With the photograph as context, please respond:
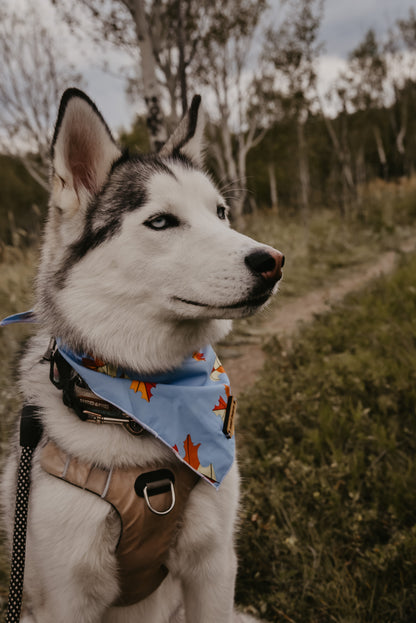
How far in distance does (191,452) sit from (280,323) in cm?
483

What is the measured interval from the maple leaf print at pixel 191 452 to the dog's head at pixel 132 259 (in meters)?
0.31

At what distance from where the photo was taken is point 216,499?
1614 mm

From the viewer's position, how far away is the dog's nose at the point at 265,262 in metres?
1.41

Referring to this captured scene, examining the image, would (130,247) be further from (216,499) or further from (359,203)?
(359,203)

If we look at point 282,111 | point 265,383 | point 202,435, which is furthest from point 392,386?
point 282,111

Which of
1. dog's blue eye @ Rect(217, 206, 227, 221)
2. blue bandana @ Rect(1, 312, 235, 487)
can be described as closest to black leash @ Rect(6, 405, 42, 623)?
blue bandana @ Rect(1, 312, 235, 487)

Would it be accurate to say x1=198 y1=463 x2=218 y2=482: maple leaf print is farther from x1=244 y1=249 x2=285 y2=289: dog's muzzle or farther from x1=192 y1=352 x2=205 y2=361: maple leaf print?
x1=244 y1=249 x2=285 y2=289: dog's muzzle

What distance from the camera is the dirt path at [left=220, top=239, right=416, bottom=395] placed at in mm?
4754

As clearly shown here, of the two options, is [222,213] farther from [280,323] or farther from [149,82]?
[149,82]

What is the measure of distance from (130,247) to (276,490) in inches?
69.0

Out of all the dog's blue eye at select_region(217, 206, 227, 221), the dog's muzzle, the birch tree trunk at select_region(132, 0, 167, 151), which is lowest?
the dog's muzzle

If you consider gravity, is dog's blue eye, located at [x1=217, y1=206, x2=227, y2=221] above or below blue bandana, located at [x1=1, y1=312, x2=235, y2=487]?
above

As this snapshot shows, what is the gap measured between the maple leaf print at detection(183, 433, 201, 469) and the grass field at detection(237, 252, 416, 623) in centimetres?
98

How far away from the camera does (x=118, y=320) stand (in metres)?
1.57
